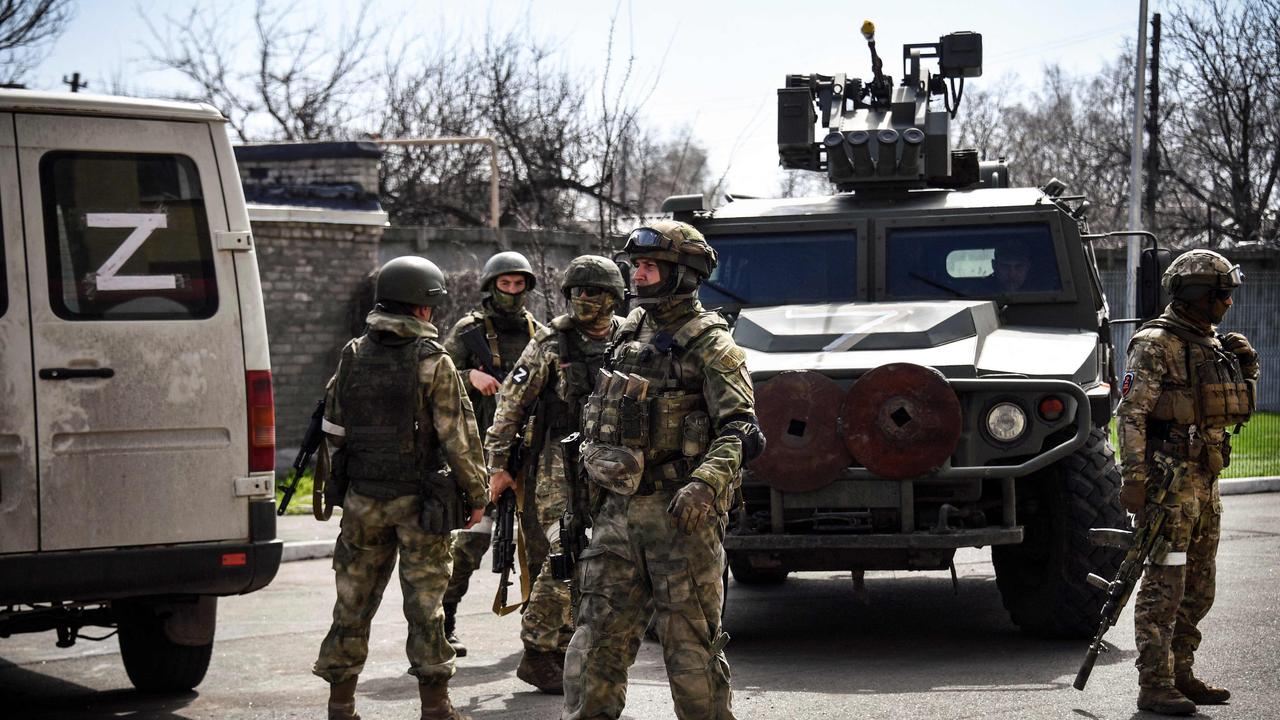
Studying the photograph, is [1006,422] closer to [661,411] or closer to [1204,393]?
[1204,393]

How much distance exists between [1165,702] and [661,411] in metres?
2.34

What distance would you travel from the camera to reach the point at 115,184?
5.71m

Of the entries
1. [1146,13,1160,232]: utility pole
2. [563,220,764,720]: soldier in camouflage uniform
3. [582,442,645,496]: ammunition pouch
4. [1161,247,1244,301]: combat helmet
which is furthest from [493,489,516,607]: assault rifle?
[1146,13,1160,232]: utility pole

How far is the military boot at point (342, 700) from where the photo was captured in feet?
18.0

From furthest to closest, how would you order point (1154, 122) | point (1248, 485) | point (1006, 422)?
1. point (1154, 122)
2. point (1248, 485)
3. point (1006, 422)

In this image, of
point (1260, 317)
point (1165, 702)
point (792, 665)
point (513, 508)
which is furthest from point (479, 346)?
point (1260, 317)

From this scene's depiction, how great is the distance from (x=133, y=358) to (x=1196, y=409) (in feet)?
13.2

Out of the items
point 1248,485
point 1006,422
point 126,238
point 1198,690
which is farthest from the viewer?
point 1248,485

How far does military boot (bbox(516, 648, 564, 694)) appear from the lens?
6281 millimetres

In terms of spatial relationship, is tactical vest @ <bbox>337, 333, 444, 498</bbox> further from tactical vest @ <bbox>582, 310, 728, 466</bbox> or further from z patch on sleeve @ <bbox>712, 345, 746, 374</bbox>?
z patch on sleeve @ <bbox>712, 345, 746, 374</bbox>

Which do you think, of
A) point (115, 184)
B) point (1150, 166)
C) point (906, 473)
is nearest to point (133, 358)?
point (115, 184)

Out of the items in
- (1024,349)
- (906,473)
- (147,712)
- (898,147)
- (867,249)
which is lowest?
(147,712)

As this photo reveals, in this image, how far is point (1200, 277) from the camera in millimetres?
5820

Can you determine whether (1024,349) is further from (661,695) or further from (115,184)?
(115,184)
